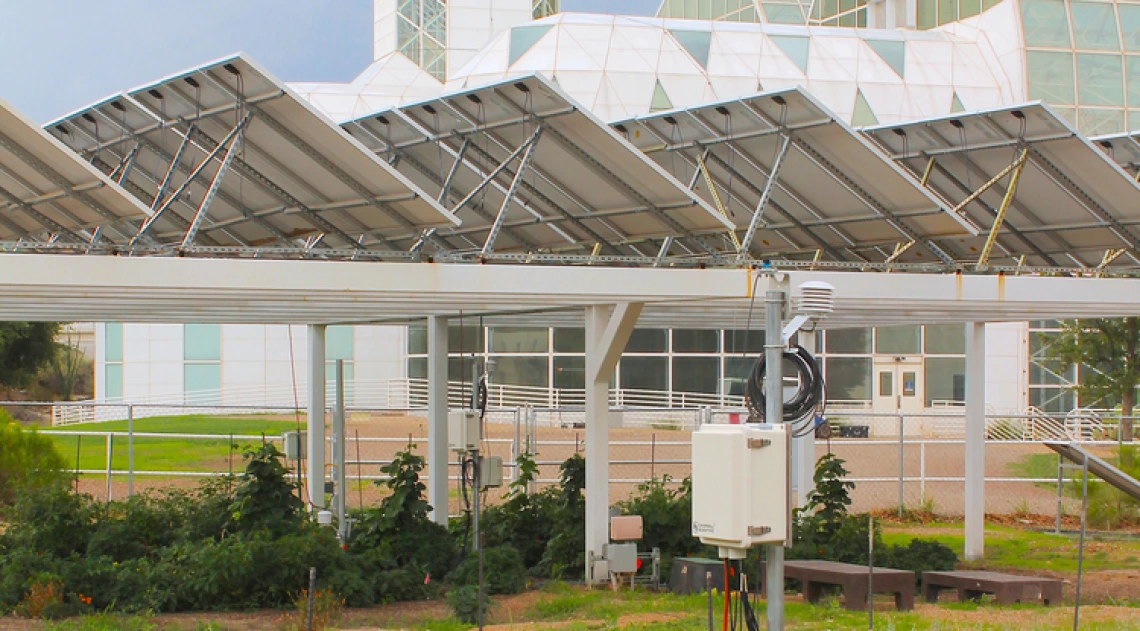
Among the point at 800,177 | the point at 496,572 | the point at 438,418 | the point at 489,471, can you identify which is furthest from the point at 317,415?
the point at 800,177

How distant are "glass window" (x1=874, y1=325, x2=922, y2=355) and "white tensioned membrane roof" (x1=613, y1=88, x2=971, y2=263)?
918 inches

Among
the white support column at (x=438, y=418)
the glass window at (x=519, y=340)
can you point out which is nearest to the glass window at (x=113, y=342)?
the glass window at (x=519, y=340)

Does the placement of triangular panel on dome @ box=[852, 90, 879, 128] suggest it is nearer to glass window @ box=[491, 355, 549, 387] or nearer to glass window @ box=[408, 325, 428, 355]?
glass window @ box=[491, 355, 549, 387]

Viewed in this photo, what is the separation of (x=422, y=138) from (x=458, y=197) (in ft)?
6.31

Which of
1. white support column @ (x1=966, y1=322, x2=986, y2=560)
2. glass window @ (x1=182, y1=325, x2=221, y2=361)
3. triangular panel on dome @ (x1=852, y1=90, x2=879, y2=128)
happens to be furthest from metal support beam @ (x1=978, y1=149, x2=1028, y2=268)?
glass window @ (x1=182, y1=325, x2=221, y2=361)

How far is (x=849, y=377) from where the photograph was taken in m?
40.8

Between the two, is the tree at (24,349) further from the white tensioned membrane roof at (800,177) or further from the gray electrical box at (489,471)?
the white tensioned membrane roof at (800,177)

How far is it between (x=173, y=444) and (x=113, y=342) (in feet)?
32.9

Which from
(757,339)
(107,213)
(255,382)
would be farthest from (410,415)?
(107,213)

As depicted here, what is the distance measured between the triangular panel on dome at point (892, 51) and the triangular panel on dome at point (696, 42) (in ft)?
17.1

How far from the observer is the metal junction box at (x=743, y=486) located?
786 centimetres

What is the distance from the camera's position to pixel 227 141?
12.7 meters

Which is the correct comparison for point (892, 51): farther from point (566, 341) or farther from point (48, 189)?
point (48, 189)

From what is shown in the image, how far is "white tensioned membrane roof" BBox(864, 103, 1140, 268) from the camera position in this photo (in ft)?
49.9
